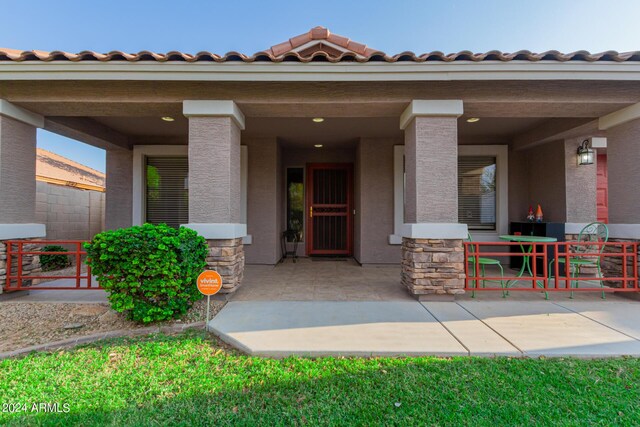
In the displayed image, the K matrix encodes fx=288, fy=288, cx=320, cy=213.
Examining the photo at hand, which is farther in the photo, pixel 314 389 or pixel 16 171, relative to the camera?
pixel 16 171

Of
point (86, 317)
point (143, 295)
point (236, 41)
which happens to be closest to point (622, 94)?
point (143, 295)

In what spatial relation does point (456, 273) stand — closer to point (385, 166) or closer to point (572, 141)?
point (385, 166)

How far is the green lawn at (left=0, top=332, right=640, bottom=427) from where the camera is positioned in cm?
170

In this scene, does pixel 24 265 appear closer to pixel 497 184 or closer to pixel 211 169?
pixel 211 169

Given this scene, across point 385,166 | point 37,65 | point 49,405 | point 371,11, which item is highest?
point 371,11

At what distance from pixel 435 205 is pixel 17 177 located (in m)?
5.58

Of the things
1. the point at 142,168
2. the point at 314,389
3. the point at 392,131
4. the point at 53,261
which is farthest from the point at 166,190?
the point at 314,389

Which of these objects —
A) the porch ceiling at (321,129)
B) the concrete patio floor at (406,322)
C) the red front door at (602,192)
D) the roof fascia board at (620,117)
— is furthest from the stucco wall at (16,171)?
the red front door at (602,192)

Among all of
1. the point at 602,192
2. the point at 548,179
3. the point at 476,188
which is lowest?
the point at 602,192

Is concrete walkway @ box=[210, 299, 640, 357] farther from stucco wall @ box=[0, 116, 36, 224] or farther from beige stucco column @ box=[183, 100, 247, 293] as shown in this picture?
stucco wall @ box=[0, 116, 36, 224]

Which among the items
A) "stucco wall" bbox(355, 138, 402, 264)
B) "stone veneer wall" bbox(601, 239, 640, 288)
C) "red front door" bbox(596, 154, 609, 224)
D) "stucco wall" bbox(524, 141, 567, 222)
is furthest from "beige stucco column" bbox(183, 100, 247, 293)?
"red front door" bbox(596, 154, 609, 224)

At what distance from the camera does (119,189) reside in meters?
6.26

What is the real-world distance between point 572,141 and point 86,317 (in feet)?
26.0

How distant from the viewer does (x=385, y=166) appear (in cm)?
627
